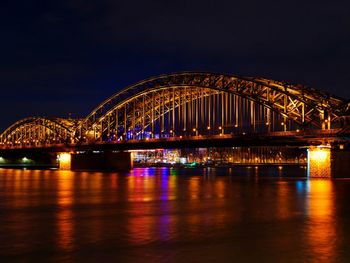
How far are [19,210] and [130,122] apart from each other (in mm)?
92209

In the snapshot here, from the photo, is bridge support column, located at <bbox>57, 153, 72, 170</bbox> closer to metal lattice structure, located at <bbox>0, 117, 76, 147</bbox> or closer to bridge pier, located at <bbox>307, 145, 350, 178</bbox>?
A: metal lattice structure, located at <bbox>0, 117, 76, 147</bbox>

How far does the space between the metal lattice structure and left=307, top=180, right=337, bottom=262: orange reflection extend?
115748 millimetres

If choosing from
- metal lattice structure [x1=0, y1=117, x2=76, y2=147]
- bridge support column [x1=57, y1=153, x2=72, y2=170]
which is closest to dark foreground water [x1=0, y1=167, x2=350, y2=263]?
bridge support column [x1=57, y1=153, x2=72, y2=170]

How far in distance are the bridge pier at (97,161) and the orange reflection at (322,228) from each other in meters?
85.3

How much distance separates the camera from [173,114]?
11575 cm

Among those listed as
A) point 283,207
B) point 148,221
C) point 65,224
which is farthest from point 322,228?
point 65,224

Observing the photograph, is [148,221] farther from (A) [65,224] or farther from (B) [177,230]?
(A) [65,224]

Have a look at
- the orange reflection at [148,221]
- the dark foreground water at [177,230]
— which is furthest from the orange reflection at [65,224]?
the orange reflection at [148,221]

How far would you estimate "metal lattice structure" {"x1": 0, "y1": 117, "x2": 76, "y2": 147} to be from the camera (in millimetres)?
155875

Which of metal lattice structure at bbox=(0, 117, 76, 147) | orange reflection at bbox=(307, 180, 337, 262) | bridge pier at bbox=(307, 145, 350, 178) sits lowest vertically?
orange reflection at bbox=(307, 180, 337, 262)

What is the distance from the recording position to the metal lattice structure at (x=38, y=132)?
15588 cm

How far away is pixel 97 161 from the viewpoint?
12712 centimetres

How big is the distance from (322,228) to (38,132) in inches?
6357

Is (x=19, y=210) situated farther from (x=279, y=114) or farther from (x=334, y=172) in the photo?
(x=279, y=114)
